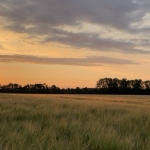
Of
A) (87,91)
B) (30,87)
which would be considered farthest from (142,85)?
(30,87)

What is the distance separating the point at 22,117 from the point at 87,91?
76.0 m

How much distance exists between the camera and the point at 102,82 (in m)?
97.6

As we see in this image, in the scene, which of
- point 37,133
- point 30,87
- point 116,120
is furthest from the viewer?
point 30,87

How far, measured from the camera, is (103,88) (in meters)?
87.7

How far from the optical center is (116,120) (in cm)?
520

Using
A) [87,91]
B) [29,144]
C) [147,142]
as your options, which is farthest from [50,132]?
[87,91]

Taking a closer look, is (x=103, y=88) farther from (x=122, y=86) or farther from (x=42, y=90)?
(x=42, y=90)

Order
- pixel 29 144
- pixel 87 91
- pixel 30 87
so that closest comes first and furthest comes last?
pixel 29 144 < pixel 87 91 < pixel 30 87

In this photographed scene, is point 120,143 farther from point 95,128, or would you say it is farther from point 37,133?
point 37,133

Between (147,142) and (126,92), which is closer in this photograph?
(147,142)

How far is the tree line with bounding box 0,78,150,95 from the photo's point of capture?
8300 centimetres

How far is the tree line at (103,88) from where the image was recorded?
83.0 m

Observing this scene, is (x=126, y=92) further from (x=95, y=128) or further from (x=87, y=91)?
(x=95, y=128)

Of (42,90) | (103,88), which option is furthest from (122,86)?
(42,90)
